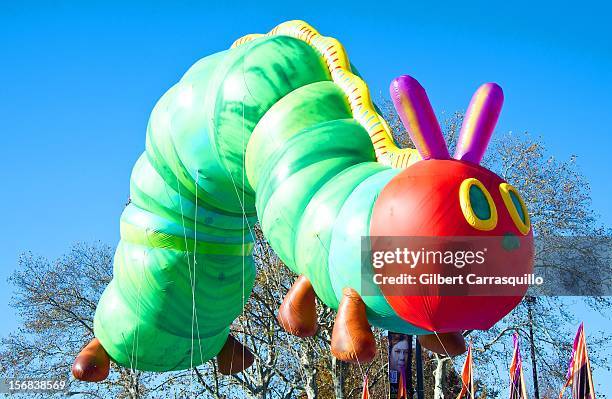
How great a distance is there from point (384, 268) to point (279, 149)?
132 cm

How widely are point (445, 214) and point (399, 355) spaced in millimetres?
10821

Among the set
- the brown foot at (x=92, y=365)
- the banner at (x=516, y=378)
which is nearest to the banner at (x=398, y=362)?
the banner at (x=516, y=378)

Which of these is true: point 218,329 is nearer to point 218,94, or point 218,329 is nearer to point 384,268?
point 218,94

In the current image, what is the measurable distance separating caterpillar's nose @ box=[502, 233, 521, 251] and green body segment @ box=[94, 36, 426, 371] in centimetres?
71

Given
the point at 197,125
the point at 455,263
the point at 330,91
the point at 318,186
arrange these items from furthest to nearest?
1. the point at 197,125
2. the point at 330,91
3. the point at 318,186
4. the point at 455,263

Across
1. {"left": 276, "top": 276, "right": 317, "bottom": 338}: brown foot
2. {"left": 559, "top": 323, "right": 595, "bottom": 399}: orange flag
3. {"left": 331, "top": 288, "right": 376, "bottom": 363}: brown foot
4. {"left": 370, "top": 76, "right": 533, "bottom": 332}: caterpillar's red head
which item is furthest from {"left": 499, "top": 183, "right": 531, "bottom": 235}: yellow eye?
{"left": 559, "top": 323, "right": 595, "bottom": 399}: orange flag

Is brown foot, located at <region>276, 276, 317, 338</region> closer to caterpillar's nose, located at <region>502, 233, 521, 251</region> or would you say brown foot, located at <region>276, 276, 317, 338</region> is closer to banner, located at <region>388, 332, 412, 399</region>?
caterpillar's nose, located at <region>502, 233, 521, 251</region>

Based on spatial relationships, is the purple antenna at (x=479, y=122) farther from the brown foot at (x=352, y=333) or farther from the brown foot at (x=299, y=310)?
the brown foot at (x=299, y=310)

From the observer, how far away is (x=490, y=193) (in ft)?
14.8

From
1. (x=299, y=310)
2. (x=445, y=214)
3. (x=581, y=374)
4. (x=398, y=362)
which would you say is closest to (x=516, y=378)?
(x=398, y=362)

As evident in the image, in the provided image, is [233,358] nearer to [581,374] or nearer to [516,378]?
[581,374]

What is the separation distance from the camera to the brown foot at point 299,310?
5.18m

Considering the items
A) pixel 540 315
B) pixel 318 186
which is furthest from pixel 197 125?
pixel 540 315

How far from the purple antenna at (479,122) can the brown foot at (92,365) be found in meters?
3.89
